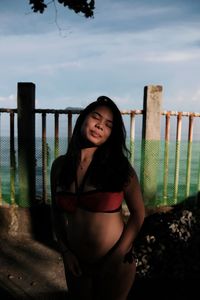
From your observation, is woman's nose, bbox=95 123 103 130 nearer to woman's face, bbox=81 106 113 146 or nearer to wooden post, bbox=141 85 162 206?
woman's face, bbox=81 106 113 146

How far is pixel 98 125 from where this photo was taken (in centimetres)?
201

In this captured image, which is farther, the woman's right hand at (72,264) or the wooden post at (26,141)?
the wooden post at (26,141)

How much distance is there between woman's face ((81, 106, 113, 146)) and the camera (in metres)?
2.01

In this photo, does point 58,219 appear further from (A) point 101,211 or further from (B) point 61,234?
(A) point 101,211

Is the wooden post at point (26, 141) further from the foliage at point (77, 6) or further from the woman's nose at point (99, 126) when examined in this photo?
the woman's nose at point (99, 126)

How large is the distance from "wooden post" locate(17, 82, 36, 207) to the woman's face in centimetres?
353

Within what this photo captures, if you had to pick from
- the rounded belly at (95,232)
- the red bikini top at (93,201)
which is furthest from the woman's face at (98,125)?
the rounded belly at (95,232)

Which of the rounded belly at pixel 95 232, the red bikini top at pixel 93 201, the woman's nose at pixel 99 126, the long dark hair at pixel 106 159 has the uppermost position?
the woman's nose at pixel 99 126

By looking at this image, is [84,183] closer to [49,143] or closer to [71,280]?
[71,280]

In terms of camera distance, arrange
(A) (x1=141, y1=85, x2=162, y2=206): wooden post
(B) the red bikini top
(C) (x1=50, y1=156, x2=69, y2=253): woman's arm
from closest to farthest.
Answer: (B) the red bikini top < (C) (x1=50, y1=156, x2=69, y2=253): woman's arm < (A) (x1=141, y1=85, x2=162, y2=206): wooden post

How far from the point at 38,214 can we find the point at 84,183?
3.67 metres

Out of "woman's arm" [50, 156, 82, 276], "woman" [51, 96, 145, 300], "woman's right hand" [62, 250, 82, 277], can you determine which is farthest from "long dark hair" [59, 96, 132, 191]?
"woman's right hand" [62, 250, 82, 277]

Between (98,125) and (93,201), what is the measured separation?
1.31 feet

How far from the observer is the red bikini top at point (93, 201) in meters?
1.96
